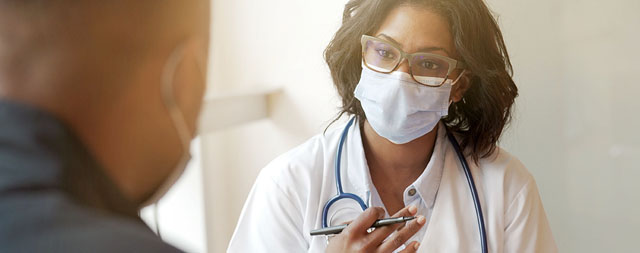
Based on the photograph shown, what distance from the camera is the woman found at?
1.11 metres

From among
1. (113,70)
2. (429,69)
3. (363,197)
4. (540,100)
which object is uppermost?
(113,70)

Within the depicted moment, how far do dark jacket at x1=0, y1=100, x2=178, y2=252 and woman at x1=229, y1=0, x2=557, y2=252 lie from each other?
0.73 meters

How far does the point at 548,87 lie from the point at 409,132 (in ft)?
1.61

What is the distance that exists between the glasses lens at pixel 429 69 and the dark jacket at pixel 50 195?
794 millimetres

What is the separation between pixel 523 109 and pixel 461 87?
363 millimetres

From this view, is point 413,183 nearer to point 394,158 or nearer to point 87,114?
point 394,158

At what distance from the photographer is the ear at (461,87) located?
116 cm

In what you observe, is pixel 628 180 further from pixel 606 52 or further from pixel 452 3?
pixel 452 3

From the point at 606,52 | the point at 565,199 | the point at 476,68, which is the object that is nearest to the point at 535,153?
the point at 565,199

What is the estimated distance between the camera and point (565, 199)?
148 cm

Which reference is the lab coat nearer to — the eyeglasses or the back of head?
the eyeglasses

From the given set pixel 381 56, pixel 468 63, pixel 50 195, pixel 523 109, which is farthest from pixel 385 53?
pixel 50 195

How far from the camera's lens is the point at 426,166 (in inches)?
48.9

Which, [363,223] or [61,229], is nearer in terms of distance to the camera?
[61,229]
